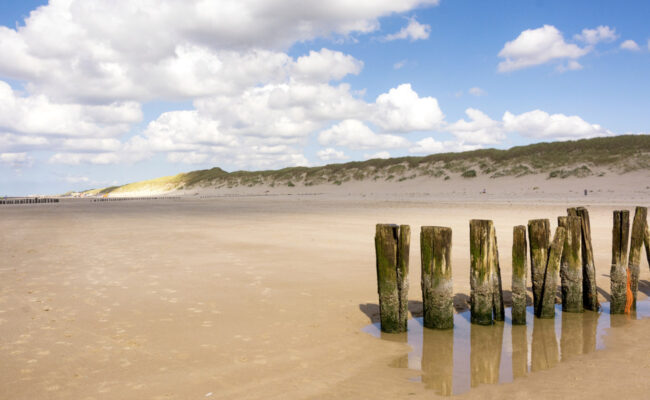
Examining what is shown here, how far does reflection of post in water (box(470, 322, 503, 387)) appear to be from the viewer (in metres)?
4.70

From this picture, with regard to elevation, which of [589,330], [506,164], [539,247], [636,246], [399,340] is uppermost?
[506,164]

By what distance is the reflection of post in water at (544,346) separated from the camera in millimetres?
5020

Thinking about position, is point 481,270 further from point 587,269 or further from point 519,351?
point 587,269

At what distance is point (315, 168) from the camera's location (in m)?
71.9

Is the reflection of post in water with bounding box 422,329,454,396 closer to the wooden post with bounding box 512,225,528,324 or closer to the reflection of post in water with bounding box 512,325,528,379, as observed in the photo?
the reflection of post in water with bounding box 512,325,528,379

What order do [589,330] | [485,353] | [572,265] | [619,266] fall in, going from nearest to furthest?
[485,353]
[589,330]
[572,265]
[619,266]

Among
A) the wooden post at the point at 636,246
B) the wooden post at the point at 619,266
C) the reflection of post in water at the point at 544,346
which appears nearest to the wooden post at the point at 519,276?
the reflection of post in water at the point at 544,346

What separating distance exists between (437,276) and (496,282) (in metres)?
0.96

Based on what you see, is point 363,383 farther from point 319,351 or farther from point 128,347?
point 128,347

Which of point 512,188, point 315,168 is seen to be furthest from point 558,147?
point 315,168

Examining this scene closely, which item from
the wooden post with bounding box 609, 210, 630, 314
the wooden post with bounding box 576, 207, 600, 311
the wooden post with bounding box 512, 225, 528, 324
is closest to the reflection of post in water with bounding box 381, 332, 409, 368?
the wooden post with bounding box 512, 225, 528, 324

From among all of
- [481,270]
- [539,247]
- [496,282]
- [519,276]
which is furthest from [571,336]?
[481,270]

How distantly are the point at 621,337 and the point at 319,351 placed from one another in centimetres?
395

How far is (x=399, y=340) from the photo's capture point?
5.76 meters
